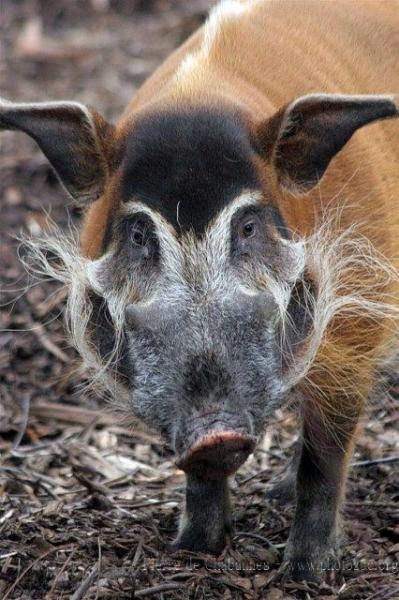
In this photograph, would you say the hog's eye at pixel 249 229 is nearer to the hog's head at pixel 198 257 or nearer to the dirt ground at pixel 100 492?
the hog's head at pixel 198 257

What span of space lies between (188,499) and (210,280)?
1.09m

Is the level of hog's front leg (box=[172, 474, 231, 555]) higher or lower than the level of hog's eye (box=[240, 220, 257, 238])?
lower

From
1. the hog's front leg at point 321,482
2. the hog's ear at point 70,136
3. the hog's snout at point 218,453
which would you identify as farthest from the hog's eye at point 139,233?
the hog's front leg at point 321,482

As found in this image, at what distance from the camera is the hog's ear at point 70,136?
12.8ft

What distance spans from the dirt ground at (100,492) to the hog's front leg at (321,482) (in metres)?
0.10

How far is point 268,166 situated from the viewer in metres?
3.86

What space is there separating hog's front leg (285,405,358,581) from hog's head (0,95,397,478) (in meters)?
0.50

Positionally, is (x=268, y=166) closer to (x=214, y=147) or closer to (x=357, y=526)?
(x=214, y=147)

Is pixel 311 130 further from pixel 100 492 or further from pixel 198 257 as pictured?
pixel 100 492

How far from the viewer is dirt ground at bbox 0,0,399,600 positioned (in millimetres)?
3934

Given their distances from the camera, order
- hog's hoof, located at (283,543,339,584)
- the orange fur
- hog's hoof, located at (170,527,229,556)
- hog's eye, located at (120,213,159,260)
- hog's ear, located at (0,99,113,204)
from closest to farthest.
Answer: hog's eye, located at (120,213,159,260) < hog's ear, located at (0,99,113,204) < the orange fur < hog's hoof, located at (283,543,339,584) < hog's hoof, located at (170,527,229,556)

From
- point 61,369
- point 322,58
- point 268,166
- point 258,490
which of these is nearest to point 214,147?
point 268,166

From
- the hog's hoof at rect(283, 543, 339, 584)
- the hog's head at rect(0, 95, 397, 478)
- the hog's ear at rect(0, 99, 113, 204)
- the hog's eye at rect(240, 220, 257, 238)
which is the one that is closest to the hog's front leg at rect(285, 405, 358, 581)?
the hog's hoof at rect(283, 543, 339, 584)

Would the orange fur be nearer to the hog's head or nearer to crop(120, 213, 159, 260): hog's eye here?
the hog's head
